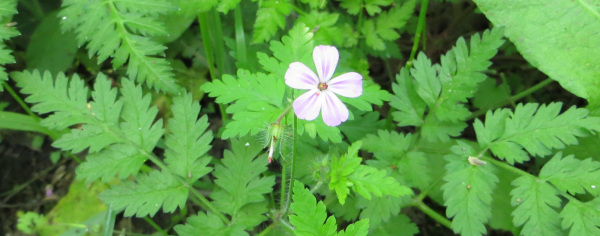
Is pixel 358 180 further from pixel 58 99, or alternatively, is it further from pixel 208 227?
pixel 58 99

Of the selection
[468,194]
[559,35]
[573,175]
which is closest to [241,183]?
[468,194]

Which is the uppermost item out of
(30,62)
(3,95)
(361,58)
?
(361,58)

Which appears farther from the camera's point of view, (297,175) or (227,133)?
(297,175)

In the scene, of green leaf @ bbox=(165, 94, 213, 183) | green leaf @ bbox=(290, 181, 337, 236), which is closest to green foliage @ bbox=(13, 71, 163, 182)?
green leaf @ bbox=(165, 94, 213, 183)

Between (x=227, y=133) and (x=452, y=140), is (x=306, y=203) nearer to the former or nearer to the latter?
(x=227, y=133)

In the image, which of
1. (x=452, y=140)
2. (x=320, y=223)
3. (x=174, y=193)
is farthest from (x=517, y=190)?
(x=174, y=193)

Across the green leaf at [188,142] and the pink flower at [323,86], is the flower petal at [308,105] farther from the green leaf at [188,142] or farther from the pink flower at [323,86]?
the green leaf at [188,142]

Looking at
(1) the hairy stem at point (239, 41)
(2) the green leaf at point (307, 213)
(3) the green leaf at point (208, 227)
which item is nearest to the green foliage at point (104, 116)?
(3) the green leaf at point (208, 227)
